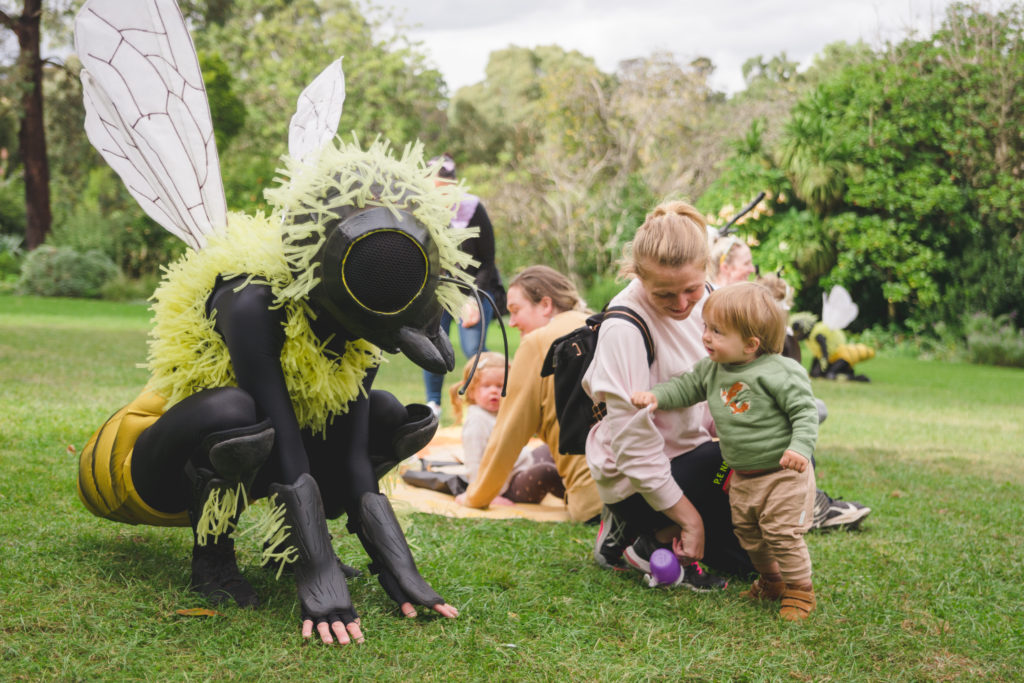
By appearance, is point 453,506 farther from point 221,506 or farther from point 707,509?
point 221,506

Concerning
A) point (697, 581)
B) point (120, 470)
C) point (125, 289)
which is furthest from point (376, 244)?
point (125, 289)

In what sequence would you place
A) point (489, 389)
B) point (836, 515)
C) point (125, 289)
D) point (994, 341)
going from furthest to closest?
point (125, 289)
point (994, 341)
point (489, 389)
point (836, 515)

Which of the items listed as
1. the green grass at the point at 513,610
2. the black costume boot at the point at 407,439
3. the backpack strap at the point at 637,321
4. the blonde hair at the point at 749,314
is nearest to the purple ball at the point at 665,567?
the green grass at the point at 513,610

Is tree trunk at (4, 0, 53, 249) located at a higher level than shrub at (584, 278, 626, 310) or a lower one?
higher

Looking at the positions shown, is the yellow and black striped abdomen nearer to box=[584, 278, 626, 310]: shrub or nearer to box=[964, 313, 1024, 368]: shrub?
box=[584, 278, 626, 310]: shrub

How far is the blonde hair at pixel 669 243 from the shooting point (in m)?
2.88

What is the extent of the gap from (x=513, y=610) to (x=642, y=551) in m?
0.61

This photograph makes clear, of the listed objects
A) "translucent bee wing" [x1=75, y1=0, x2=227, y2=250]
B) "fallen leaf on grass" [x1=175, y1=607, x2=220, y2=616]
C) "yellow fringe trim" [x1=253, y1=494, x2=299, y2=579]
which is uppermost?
"translucent bee wing" [x1=75, y1=0, x2=227, y2=250]

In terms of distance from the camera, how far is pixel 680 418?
10.5ft

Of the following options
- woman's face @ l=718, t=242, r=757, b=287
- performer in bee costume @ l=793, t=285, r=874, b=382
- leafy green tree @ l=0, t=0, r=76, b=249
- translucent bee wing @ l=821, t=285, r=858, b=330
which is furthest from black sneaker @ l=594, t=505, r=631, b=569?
leafy green tree @ l=0, t=0, r=76, b=249

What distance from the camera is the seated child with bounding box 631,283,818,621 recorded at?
274 centimetres

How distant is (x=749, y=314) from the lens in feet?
9.14

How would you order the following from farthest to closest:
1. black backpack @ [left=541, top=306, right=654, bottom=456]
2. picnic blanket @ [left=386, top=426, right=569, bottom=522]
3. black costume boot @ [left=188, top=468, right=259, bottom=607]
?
picnic blanket @ [left=386, top=426, right=569, bottom=522], black backpack @ [left=541, top=306, right=654, bottom=456], black costume boot @ [left=188, top=468, right=259, bottom=607]

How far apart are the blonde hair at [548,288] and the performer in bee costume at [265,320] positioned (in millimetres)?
2016
